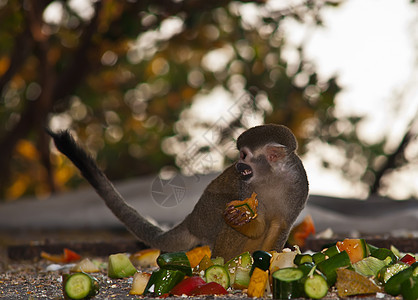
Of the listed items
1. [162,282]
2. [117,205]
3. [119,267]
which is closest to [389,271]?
[162,282]

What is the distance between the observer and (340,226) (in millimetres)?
4246

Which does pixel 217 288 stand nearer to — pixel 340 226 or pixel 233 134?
pixel 233 134

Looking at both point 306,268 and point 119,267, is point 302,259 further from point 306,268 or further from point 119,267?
point 119,267

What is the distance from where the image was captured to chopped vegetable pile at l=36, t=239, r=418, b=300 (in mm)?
1699

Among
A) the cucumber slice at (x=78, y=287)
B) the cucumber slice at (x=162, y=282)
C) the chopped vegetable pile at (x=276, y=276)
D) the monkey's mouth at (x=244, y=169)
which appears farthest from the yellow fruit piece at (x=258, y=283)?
the cucumber slice at (x=78, y=287)

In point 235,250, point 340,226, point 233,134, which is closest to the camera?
point 235,250

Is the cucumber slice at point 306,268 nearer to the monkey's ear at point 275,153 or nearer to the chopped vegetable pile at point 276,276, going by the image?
the chopped vegetable pile at point 276,276

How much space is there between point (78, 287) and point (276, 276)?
24.5 inches

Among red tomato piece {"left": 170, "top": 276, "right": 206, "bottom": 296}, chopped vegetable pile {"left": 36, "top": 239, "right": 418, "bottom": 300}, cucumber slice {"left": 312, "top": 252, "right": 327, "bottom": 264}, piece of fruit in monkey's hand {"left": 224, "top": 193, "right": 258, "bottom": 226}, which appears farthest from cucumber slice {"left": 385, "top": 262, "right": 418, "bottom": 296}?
red tomato piece {"left": 170, "top": 276, "right": 206, "bottom": 296}

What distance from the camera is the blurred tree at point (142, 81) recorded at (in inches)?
152

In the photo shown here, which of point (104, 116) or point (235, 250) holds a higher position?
point (235, 250)

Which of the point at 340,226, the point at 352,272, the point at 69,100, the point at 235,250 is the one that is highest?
the point at 352,272

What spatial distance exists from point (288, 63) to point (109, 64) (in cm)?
161

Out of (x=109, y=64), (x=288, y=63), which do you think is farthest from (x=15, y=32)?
(x=288, y=63)
